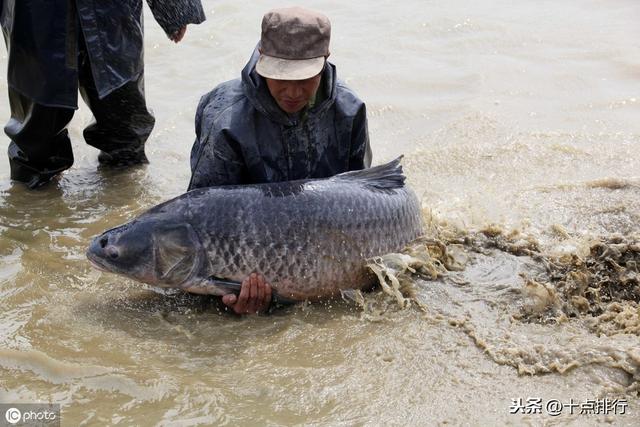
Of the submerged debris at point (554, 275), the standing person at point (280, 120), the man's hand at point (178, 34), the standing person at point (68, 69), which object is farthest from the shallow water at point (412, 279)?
the man's hand at point (178, 34)

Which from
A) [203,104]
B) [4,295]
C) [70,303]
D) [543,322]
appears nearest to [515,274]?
[543,322]

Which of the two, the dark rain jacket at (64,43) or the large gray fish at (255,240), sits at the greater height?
the dark rain jacket at (64,43)

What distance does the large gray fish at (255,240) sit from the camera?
149 inches

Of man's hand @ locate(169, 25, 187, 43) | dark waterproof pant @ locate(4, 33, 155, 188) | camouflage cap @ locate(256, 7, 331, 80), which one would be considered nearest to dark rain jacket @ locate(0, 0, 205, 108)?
dark waterproof pant @ locate(4, 33, 155, 188)

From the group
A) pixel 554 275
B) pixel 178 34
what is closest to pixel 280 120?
pixel 178 34

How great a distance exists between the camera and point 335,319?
3861 mm

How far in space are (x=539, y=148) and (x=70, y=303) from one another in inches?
142

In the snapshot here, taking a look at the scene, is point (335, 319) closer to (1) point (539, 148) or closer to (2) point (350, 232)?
(2) point (350, 232)

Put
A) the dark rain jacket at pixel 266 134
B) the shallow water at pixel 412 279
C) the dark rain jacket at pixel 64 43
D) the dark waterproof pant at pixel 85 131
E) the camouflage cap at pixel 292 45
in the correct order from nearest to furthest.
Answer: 1. the shallow water at pixel 412 279
2. the camouflage cap at pixel 292 45
3. the dark rain jacket at pixel 266 134
4. the dark rain jacket at pixel 64 43
5. the dark waterproof pant at pixel 85 131

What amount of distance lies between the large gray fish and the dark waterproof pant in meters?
1.65

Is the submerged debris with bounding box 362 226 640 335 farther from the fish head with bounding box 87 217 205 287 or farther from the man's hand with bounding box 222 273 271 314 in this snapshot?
the fish head with bounding box 87 217 205 287

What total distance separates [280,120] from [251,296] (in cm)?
96

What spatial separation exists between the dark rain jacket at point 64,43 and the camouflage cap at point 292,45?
1541 millimetres

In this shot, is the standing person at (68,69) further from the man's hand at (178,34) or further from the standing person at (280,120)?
the standing person at (280,120)
